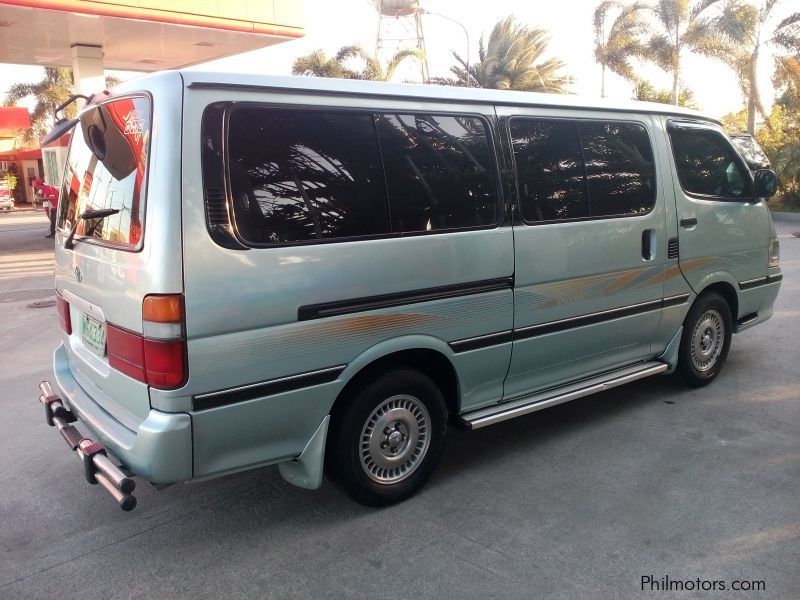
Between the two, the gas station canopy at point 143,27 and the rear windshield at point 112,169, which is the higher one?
the gas station canopy at point 143,27

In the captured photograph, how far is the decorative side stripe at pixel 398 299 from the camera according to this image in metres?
3.10

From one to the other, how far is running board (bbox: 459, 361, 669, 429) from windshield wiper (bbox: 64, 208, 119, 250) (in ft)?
6.79

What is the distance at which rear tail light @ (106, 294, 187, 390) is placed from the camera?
2.75m

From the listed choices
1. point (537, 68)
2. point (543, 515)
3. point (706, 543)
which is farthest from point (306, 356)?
point (537, 68)

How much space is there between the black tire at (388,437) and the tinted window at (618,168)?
1623mm

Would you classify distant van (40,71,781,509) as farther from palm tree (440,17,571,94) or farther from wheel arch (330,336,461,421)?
palm tree (440,17,571,94)

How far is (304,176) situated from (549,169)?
1609mm

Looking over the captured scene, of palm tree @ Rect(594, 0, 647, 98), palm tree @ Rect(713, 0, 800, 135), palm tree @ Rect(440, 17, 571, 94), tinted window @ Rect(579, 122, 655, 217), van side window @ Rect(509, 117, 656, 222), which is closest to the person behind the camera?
van side window @ Rect(509, 117, 656, 222)

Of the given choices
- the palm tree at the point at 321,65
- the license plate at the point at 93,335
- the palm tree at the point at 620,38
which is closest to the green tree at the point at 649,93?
the palm tree at the point at 620,38

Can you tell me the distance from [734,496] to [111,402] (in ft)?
10.3

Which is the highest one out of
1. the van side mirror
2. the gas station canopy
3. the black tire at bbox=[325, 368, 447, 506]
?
the gas station canopy

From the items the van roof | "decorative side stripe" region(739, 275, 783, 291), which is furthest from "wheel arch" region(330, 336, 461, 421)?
"decorative side stripe" region(739, 275, 783, 291)

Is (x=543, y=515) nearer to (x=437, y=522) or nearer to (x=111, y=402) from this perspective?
(x=437, y=522)

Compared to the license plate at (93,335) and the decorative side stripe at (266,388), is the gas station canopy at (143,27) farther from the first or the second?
the decorative side stripe at (266,388)
